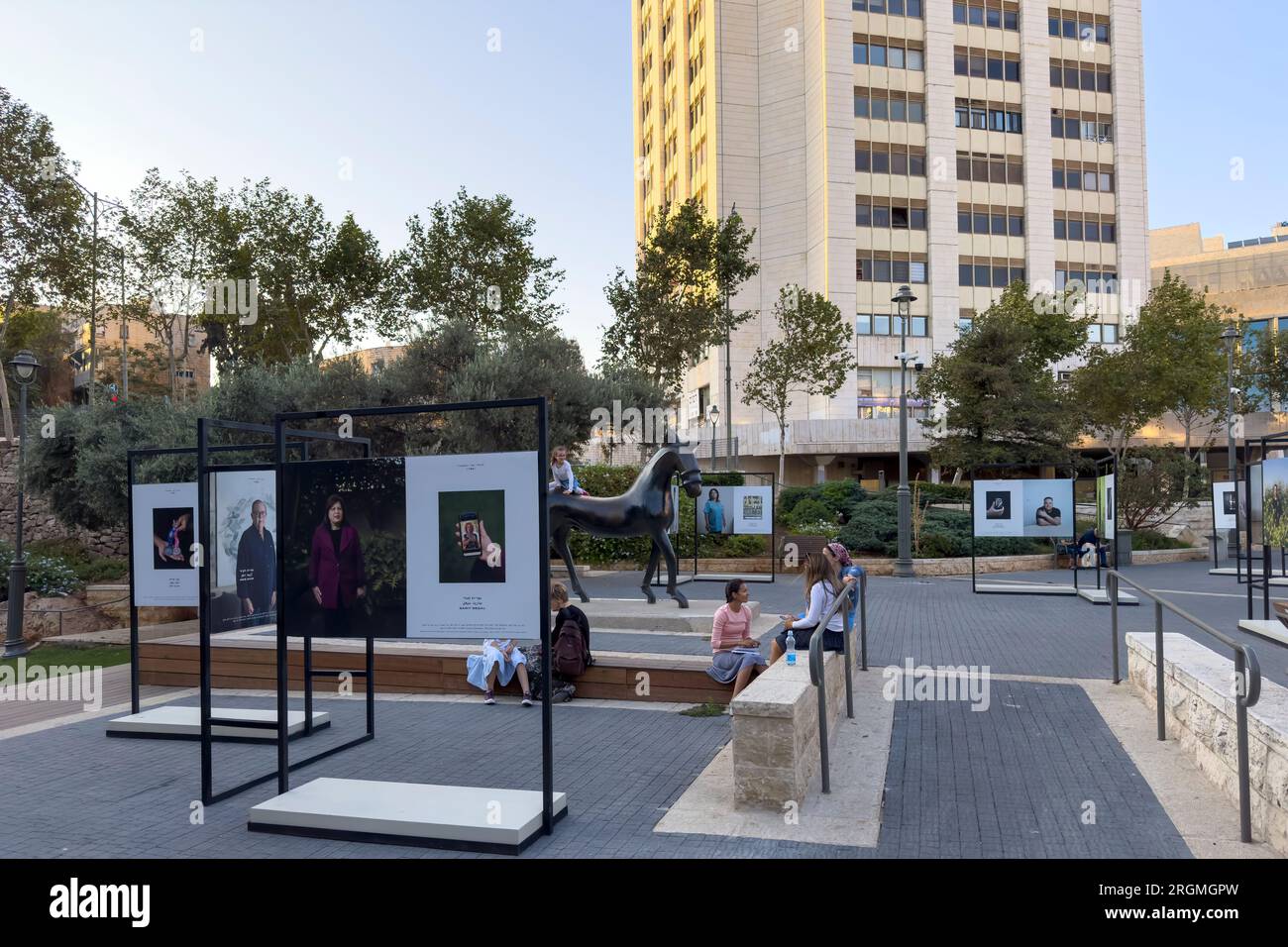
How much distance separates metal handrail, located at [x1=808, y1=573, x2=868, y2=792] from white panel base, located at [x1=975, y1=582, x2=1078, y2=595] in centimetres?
939

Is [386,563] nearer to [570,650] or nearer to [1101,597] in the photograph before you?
[570,650]

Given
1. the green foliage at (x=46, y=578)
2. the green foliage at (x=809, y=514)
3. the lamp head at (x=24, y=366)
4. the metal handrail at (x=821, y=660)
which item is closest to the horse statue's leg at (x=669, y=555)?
the metal handrail at (x=821, y=660)

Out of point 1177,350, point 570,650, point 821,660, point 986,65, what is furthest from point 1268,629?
point 986,65

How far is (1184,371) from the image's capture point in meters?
41.2

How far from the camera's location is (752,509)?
824 inches

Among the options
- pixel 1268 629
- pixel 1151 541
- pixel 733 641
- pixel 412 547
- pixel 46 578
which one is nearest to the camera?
pixel 412 547

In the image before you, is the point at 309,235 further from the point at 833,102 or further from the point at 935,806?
the point at 935,806

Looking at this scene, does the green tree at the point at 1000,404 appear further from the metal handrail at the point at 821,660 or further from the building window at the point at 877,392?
the metal handrail at the point at 821,660

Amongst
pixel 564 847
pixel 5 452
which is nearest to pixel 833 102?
pixel 5 452

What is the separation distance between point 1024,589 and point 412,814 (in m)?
16.5

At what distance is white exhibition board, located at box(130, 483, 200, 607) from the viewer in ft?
30.0
